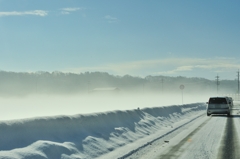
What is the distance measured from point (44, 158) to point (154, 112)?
17.0m

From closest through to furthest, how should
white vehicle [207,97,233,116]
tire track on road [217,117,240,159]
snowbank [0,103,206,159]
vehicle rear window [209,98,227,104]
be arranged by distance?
snowbank [0,103,206,159] → tire track on road [217,117,240,159] → white vehicle [207,97,233,116] → vehicle rear window [209,98,227,104]

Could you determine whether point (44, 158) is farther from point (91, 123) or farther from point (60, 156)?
point (91, 123)

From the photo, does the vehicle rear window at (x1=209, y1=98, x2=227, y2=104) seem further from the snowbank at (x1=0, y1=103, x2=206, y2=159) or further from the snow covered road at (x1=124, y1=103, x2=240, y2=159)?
the snow covered road at (x1=124, y1=103, x2=240, y2=159)

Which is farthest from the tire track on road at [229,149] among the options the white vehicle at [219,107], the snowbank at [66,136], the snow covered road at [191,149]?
the white vehicle at [219,107]

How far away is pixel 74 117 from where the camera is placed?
41.7 feet

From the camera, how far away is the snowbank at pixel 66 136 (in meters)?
8.82

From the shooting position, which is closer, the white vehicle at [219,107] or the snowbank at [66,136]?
the snowbank at [66,136]

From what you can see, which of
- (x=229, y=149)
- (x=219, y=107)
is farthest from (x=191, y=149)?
(x=219, y=107)

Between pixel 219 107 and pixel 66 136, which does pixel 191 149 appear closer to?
pixel 66 136

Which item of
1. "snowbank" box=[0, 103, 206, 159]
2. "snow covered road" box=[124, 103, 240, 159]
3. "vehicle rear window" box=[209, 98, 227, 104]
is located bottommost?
"snow covered road" box=[124, 103, 240, 159]

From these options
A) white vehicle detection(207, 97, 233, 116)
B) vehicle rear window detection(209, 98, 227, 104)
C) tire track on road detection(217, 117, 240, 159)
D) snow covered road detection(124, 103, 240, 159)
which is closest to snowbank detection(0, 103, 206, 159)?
snow covered road detection(124, 103, 240, 159)

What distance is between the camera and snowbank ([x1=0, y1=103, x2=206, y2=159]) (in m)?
8.82

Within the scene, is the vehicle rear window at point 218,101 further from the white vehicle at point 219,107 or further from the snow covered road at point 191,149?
the snow covered road at point 191,149

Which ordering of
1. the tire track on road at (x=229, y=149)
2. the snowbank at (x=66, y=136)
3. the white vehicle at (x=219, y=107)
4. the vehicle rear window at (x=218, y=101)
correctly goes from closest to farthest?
the snowbank at (x=66, y=136)
the tire track on road at (x=229, y=149)
the white vehicle at (x=219, y=107)
the vehicle rear window at (x=218, y=101)
